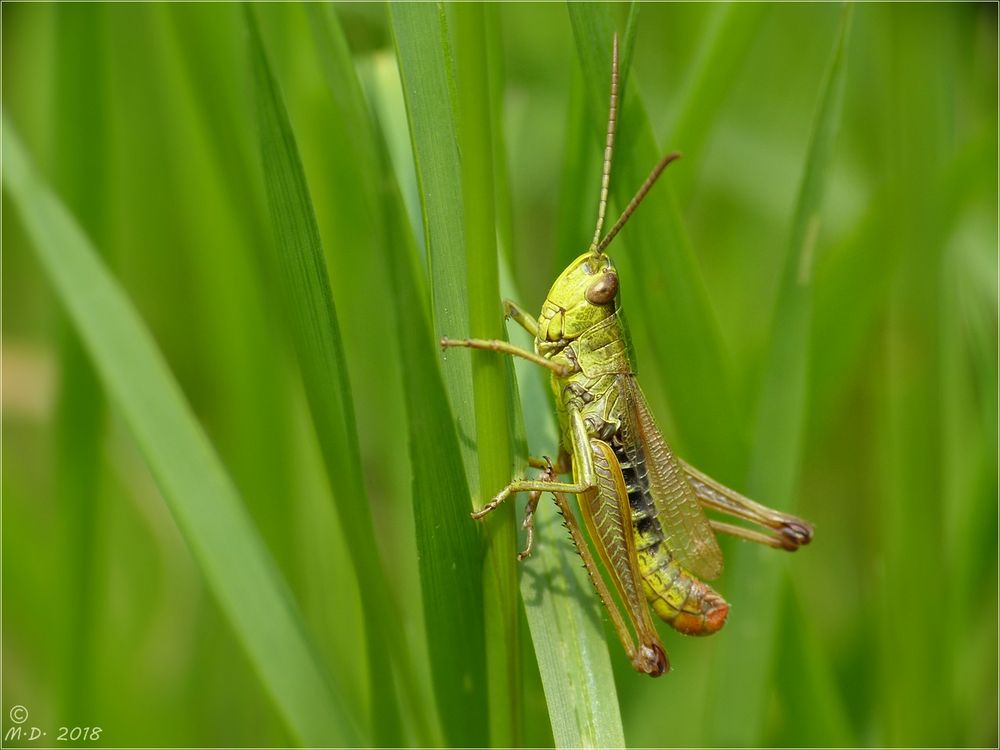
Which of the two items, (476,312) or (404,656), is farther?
(404,656)

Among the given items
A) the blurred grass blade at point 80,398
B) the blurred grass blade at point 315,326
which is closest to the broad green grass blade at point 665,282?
the blurred grass blade at point 315,326

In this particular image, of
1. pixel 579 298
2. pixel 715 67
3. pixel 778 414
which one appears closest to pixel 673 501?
pixel 778 414

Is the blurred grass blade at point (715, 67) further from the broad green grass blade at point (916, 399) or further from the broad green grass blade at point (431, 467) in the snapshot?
the broad green grass blade at point (431, 467)

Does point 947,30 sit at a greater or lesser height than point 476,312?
greater

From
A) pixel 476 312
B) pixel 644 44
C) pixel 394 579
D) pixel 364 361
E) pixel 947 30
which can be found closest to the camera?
pixel 476 312

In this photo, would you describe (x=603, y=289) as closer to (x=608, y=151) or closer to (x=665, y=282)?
(x=665, y=282)

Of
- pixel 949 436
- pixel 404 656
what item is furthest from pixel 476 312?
pixel 949 436

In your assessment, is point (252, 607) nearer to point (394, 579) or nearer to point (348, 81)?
point (348, 81)
